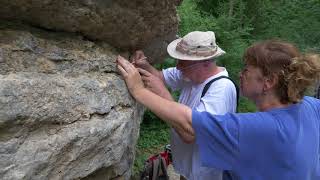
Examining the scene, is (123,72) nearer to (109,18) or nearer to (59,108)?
(109,18)

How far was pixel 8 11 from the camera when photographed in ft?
8.84

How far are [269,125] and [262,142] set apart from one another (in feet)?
0.35

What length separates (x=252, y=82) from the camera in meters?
2.77

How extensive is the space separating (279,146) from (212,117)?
1.35 feet

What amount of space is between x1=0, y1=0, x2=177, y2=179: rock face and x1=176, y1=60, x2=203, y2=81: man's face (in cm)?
38

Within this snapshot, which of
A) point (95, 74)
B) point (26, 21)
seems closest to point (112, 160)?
point (95, 74)

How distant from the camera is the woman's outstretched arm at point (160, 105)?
2.84m

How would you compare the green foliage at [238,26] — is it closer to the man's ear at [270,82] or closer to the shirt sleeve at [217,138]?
the shirt sleeve at [217,138]

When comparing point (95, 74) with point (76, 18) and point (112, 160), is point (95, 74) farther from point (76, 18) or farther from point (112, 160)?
point (112, 160)

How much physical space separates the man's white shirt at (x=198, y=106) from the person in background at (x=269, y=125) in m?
0.45

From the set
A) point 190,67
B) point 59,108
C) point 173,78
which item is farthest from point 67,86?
point 173,78

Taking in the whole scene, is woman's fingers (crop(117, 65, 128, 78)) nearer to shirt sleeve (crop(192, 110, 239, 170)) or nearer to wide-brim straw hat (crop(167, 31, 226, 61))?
wide-brim straw hat (crop(167, 31, 226, 61))

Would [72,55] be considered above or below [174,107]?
above

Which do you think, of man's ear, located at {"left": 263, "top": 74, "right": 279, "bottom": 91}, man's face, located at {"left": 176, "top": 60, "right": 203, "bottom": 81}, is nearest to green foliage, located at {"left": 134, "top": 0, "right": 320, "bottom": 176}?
man's face, located at {"left": 176, "top": 60, "right": 203, "bottom": 81}
